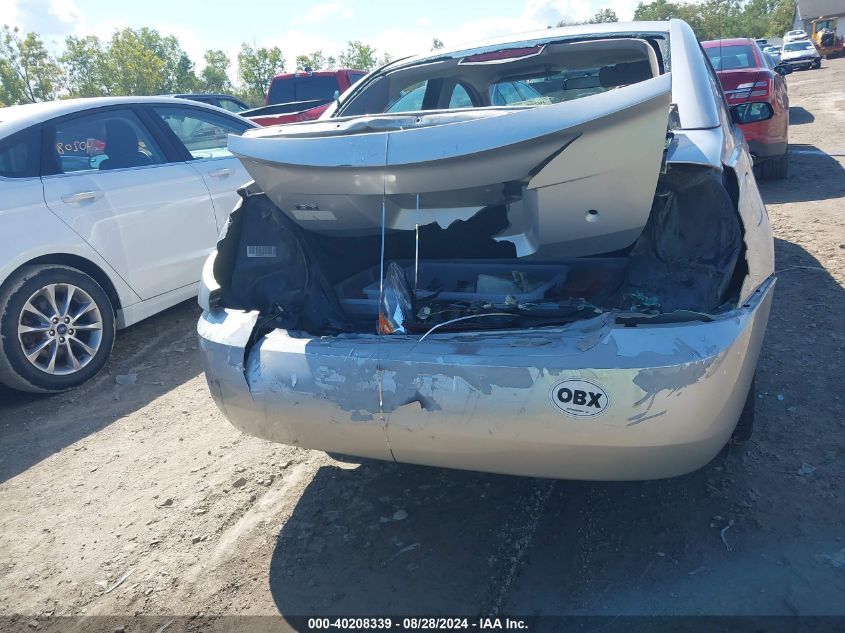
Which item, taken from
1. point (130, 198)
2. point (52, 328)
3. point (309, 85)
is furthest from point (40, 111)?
point (309, 85)

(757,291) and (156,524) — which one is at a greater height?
(757,291)

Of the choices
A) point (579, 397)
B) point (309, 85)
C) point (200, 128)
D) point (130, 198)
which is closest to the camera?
point (579, 397)

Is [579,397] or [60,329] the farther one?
[60,329]

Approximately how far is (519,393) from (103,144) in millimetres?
3948

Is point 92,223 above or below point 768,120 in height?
above

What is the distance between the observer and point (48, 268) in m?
4.13

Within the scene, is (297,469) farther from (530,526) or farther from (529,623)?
(529,623)

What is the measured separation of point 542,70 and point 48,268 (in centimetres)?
324

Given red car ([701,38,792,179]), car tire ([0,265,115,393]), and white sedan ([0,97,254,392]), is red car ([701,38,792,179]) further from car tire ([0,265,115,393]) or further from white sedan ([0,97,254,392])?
car tire ([0,265,115,393])

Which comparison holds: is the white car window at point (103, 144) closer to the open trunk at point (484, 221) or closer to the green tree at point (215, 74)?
the open trunk at point (484, 221)

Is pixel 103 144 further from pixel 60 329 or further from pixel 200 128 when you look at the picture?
pixel 60 329

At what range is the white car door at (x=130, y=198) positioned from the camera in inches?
170

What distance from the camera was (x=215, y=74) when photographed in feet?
171

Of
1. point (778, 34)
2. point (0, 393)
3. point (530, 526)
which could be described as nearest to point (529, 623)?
point (530, 526)
